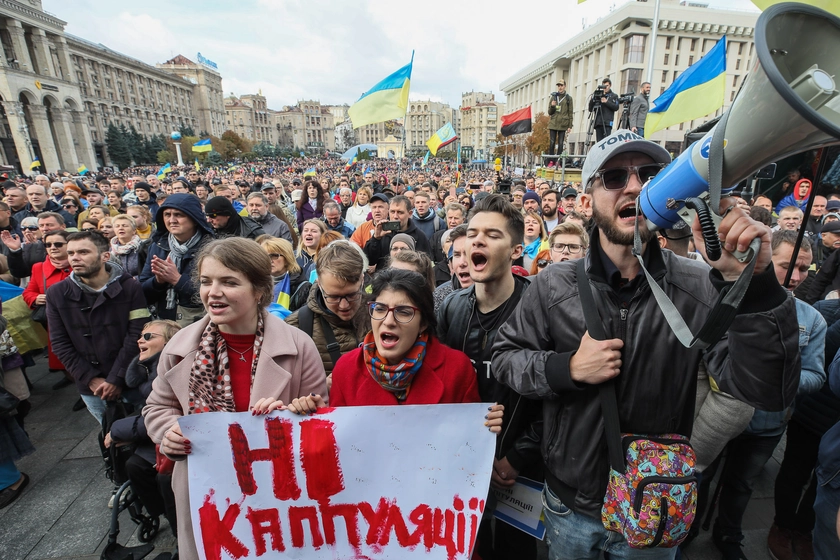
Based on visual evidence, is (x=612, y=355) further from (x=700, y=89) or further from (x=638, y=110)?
(x=638, y=110)

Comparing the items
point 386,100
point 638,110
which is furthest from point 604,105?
point 386,100

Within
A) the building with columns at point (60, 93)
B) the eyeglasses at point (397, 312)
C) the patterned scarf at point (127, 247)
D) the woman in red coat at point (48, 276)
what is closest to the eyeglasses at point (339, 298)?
the eyeglasses at point (397, 312)

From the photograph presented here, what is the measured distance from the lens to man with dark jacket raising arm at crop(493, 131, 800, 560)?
133 cm

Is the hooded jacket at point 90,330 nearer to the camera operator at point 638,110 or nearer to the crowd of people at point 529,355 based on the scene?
the crowd of people at point 529,355

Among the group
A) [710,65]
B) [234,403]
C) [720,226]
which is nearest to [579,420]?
[720,226]

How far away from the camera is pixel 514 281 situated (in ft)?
7.38

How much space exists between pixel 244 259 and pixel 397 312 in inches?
33.4

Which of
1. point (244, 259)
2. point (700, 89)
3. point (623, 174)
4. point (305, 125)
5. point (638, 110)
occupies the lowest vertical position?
point (244, 259)

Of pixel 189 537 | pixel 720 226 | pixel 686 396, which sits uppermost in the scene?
pixel 720 226

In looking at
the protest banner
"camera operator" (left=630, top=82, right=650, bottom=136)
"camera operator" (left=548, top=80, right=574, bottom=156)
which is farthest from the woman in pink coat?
"camera operator" (left=548, top=80, right=574, bottom=156)

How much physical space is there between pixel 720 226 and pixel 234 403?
6.70ft

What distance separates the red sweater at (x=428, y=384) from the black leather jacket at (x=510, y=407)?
0.19m

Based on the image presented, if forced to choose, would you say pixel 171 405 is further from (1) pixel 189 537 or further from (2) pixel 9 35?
(2) pixel 9 35

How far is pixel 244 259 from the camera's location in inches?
80.0
